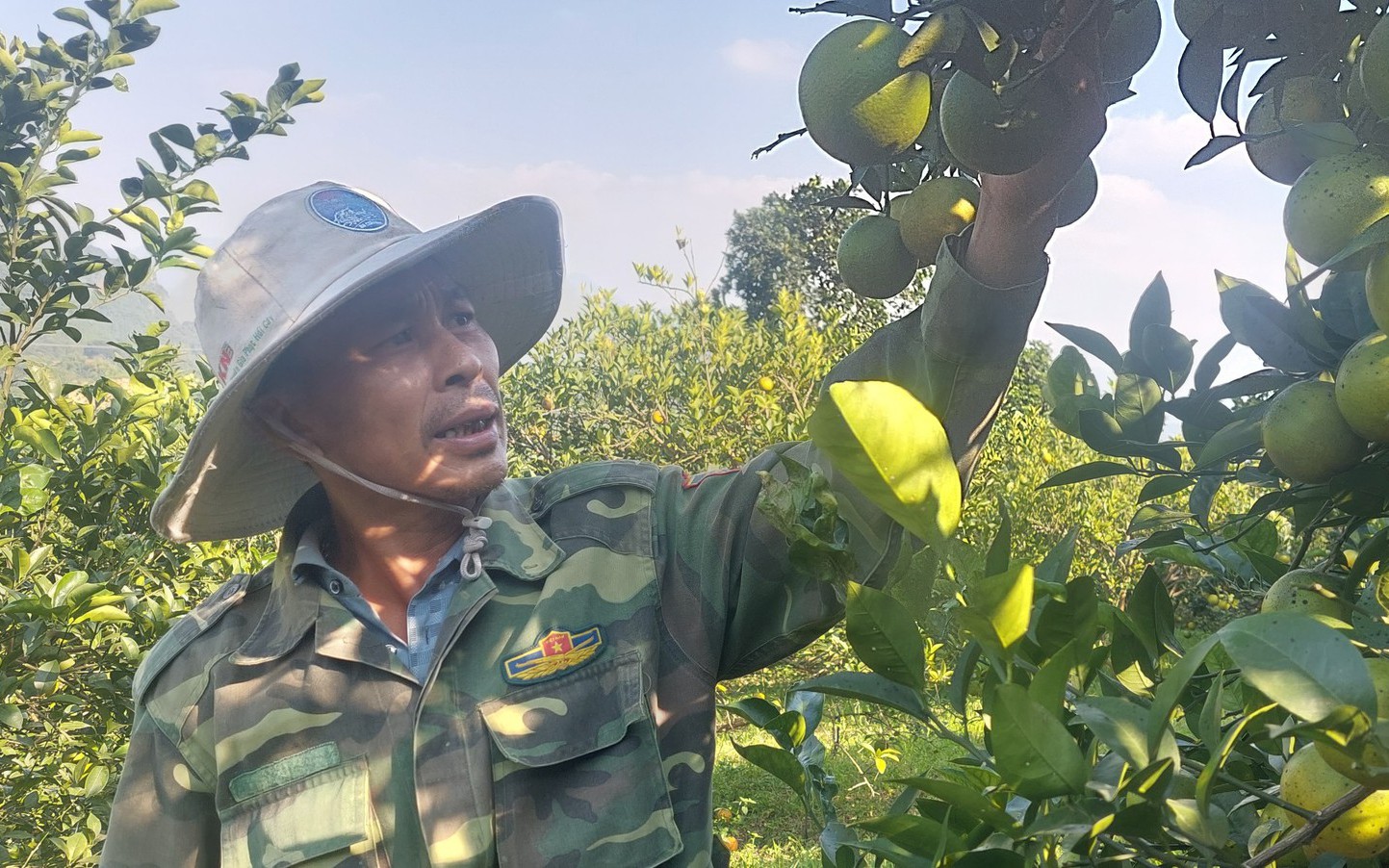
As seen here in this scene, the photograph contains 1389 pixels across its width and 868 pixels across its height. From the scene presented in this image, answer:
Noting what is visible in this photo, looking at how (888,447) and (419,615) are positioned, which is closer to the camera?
(888,447)

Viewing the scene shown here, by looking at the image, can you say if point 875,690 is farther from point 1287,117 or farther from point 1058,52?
point 1287,117

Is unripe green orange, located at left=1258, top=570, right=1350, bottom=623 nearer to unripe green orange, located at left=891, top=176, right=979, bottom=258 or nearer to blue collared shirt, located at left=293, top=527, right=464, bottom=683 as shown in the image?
unripe green orange, located at left=891, top=176, right=979, bottom=258

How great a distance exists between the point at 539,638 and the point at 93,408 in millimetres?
1829

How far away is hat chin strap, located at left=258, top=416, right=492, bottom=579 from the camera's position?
1536 mm

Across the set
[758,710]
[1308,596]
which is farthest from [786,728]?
[1308,596]

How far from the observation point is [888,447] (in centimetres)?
47

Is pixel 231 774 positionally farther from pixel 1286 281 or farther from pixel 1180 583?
pixel 1180 583

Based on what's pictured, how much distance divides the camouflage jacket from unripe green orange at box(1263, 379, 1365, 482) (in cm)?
59

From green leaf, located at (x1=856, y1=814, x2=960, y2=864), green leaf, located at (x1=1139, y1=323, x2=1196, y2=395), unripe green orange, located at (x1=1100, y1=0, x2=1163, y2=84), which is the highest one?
unripe green orange, located at (x1=1100, y1=0, x2=1163, y2=84)

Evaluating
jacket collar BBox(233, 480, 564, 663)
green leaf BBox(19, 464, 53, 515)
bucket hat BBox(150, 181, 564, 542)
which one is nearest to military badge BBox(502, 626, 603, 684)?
jacket collar BBox(233, 480, 564, 663)

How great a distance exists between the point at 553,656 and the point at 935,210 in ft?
2.71

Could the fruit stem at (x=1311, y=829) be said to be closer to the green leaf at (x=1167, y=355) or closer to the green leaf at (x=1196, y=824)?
the green leaf at (x=1196, y=824)

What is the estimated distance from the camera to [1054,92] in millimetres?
678

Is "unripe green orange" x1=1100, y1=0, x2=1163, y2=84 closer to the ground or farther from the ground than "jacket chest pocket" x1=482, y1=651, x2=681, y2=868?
farther from the ground
